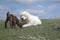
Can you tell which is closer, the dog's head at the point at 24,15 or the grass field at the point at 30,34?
the grass field at the point at 30,34

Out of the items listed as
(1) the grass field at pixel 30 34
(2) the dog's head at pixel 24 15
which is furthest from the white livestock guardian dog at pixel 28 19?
(1) the grass field at pixel 30 34

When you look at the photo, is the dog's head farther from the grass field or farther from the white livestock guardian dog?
the grass field

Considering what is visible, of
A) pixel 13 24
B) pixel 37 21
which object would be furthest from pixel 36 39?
pixel 37 21

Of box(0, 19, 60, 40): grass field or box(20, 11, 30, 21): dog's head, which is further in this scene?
box(20, 11, 30, 21): dog's head

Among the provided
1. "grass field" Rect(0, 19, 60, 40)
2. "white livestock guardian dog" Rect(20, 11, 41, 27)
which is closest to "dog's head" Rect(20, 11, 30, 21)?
"white livestock guardian dog" Rect(20, 11, 41, 27)

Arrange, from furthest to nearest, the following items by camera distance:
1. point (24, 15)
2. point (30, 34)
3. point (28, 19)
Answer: point (28, 19) < point (24, 15) < point (30, 34)

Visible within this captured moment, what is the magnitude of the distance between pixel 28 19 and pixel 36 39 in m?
11.9

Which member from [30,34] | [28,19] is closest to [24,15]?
[28,19]

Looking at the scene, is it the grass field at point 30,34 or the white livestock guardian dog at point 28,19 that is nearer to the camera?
the grass field at point 30,34

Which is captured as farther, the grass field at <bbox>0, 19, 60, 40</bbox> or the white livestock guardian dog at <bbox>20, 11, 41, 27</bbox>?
the white livestock guardian dog at <bbox>20, 11, 41, 27</bbox>

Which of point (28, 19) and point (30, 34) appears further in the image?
point (28, 19)

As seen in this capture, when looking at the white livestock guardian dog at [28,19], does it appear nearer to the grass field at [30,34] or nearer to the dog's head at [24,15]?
the dog's head at [24,15]

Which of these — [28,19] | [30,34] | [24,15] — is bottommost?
[28,19]

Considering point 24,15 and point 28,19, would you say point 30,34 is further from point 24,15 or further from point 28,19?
point 28,19
